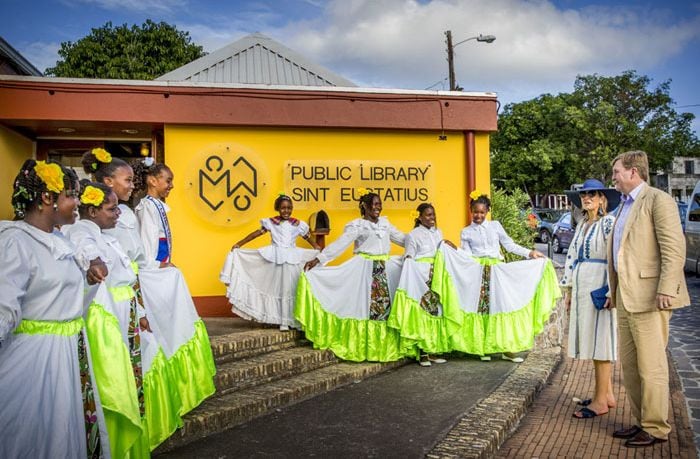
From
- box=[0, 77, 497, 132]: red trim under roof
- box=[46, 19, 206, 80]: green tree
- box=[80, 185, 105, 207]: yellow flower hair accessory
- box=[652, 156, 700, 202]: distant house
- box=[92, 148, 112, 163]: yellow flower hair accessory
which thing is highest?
box=[46, 19, 206, 80]: green tree

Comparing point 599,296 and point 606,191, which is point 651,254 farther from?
point 606,191

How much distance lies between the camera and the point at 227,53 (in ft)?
45.2

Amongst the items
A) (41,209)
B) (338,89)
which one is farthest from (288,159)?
(41,209)

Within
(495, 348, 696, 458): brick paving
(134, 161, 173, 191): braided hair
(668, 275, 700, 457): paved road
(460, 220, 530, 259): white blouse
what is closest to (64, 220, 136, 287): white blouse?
(134, 161, 173, 191): braided hair

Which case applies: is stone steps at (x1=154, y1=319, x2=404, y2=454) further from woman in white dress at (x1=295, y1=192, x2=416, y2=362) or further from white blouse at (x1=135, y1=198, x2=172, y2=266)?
white blouse at (x1=135, y1=198, x2=172, y2=266)

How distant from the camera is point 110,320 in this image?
349 cm

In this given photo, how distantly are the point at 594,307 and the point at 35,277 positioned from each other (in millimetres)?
4247

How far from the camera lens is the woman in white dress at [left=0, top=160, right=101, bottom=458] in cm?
278

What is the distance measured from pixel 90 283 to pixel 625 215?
383 cm

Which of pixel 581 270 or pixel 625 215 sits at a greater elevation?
pixel 625 215

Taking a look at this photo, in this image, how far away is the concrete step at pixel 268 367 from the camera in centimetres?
540

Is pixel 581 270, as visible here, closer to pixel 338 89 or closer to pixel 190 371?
pixel 190 371

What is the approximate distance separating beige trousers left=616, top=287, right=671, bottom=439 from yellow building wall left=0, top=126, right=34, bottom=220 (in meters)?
7.65

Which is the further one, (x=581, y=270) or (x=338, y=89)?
(x=338, y=89)
